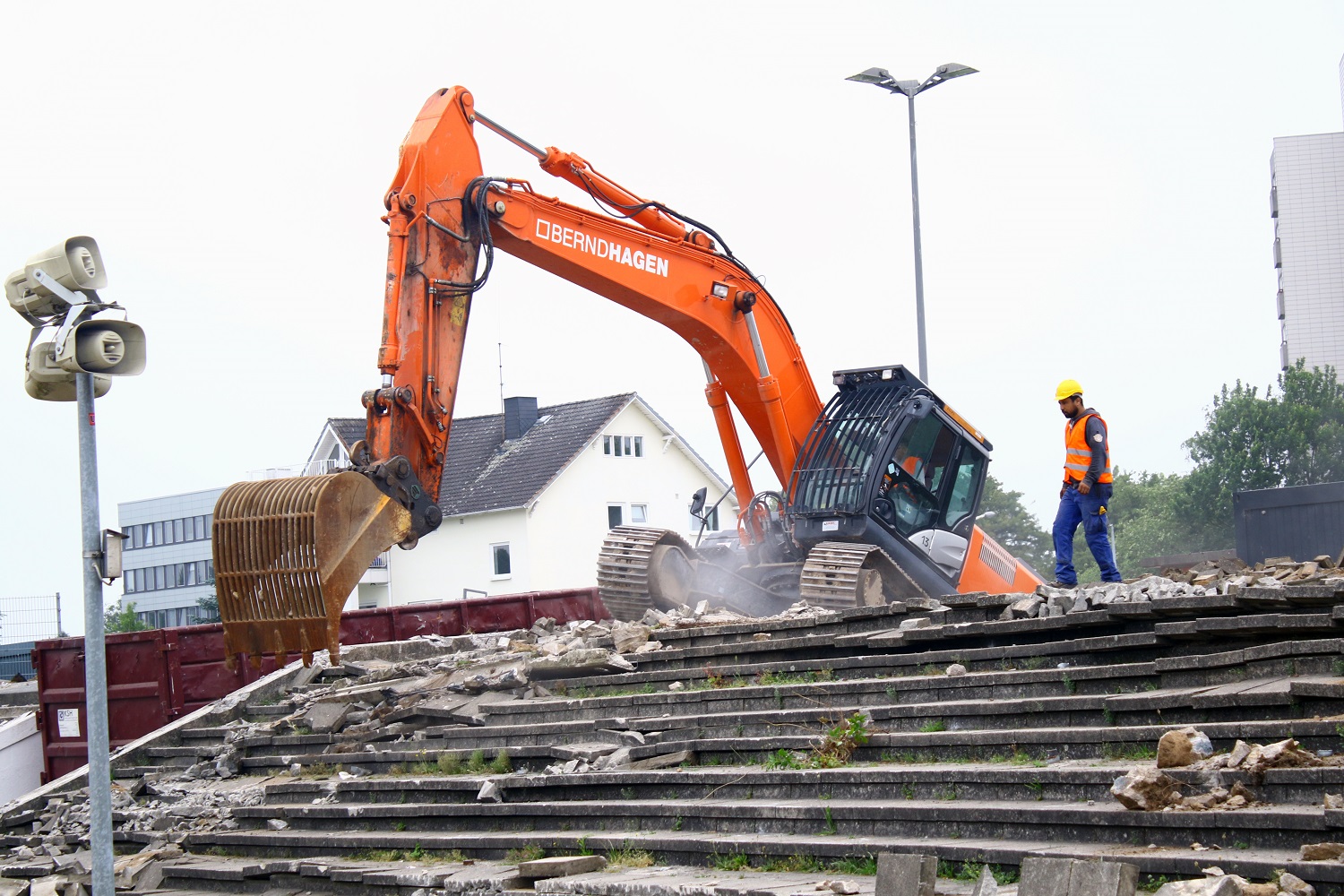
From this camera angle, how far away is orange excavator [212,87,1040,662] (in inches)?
370

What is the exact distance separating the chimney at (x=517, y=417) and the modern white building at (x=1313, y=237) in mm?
30694

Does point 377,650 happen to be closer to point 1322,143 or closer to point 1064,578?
point 1064,578

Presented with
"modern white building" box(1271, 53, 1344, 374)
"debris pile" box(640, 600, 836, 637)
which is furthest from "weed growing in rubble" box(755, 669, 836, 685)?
"modern white building" box(1271, 53, 1344, 374)

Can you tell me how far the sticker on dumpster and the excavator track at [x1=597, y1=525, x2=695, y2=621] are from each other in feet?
20.5

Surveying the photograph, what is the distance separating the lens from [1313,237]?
53.6 metres

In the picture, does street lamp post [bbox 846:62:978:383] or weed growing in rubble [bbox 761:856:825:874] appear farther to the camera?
street lamp post [bbox 846:62:978:383]

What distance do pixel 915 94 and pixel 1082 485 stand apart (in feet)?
29.1

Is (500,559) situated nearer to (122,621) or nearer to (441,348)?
(122,621)

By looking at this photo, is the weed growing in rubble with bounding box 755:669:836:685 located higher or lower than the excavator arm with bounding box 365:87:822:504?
lower

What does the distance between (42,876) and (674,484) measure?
109 feet

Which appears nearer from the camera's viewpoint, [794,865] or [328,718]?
[794,865]

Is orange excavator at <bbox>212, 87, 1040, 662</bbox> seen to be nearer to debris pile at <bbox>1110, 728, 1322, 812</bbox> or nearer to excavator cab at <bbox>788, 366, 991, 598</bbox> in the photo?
excavator cab at <bbox>788, 366, 991, 598</bbox>

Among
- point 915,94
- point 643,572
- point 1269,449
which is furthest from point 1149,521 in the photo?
point 643,572

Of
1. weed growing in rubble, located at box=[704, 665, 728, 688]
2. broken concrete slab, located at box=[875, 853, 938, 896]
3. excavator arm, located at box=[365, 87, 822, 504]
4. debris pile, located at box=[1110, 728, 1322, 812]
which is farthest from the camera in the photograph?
excavator arm, located at box=[365, 87, 822, 504]
